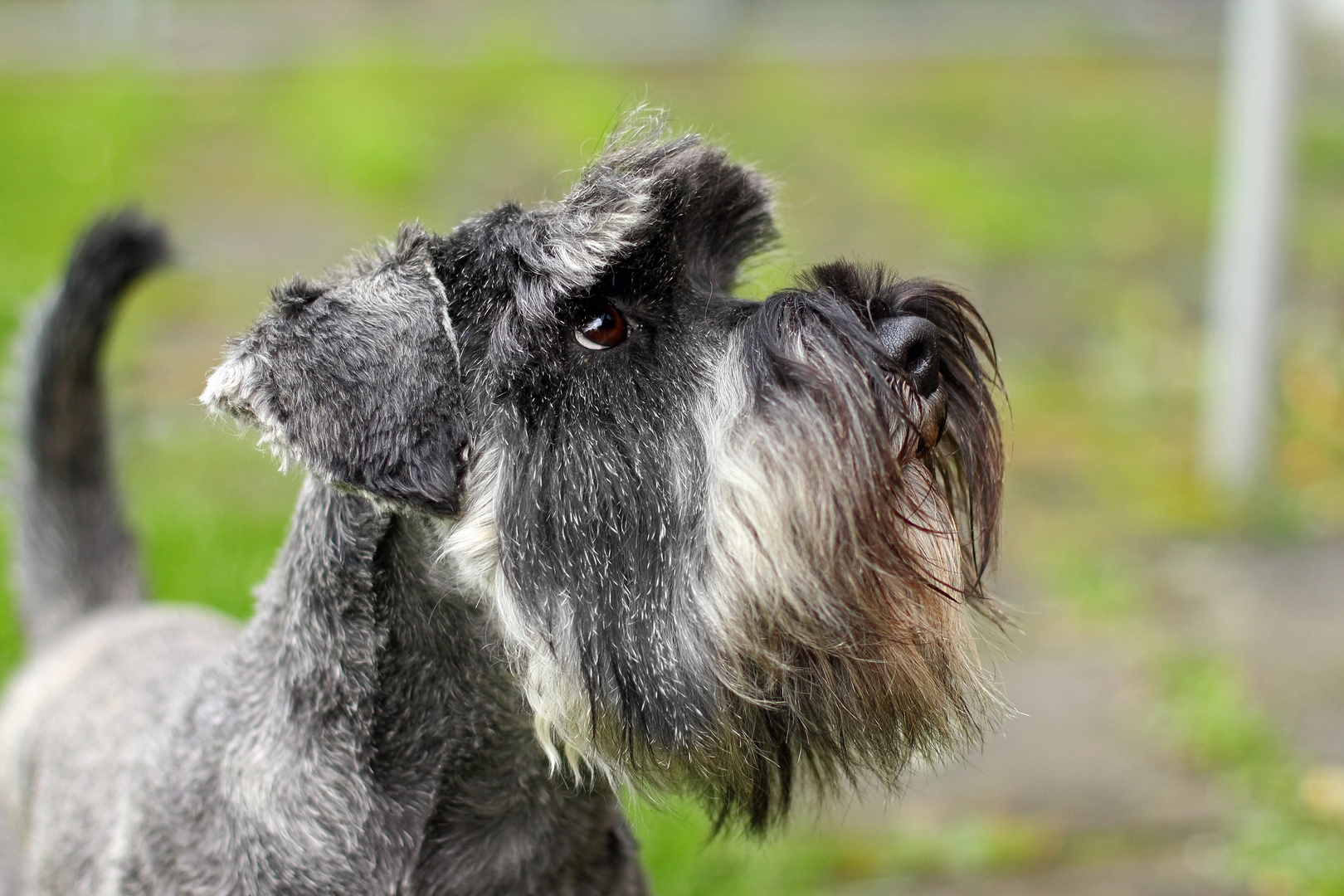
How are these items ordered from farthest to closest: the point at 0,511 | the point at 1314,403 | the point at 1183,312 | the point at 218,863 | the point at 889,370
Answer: the point at 1183,312, the point at 1314,403, the point at 0,511, the point at 218,863, the point at 889,370

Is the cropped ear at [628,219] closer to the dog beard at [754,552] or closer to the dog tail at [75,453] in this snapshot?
the dog beard at [754,552]

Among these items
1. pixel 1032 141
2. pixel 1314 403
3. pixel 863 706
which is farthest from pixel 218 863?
pixel 1032 141

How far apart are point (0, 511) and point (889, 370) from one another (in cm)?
411

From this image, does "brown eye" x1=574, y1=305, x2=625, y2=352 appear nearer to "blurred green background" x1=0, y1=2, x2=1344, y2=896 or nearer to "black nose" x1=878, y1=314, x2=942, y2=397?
"blurred green background" x1=0, y1=2, x2=1344, y2=896

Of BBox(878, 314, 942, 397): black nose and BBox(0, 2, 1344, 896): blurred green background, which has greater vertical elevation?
BBox(0, 2, 1344, 896): blurred green background

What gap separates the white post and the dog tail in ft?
13.9

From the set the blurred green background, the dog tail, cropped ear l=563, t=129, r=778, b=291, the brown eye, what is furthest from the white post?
the dog tail

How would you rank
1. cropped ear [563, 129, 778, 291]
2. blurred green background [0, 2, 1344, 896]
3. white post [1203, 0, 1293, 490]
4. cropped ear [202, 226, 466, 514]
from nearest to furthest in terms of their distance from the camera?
cropped ear [202, 226, 466, 514], cropped ear [563, 129, 778, 291], blurred green background [0, 2, 1344, 896], white post [1203, 0, 1293, 490]

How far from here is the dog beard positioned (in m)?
2.02

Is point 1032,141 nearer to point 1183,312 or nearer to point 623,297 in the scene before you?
point 1183,312

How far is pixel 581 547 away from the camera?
2098 mm

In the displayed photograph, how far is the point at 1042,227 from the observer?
318 inches

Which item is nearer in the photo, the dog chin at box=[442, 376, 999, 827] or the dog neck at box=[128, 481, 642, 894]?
the dog chin at box=[442, 376, 999, 827]

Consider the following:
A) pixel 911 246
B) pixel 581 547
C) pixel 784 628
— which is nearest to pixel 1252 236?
pixel 911 246
